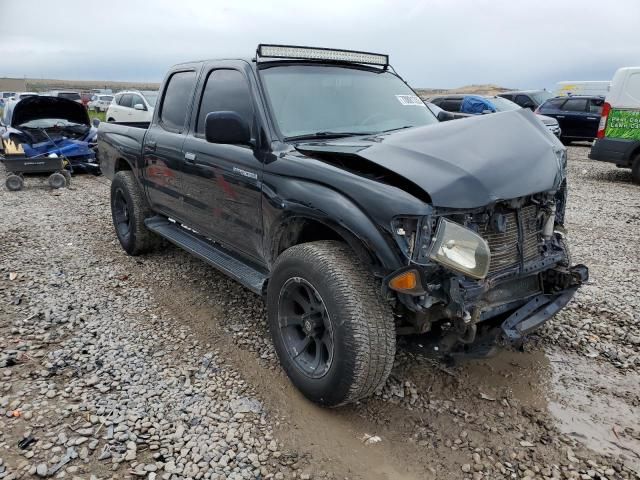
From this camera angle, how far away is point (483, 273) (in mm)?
2480

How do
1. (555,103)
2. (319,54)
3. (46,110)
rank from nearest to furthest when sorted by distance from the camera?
(319,54)
(46,110)
(555,103)

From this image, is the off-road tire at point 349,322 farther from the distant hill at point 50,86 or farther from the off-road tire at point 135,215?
the distant hill at point 50,86

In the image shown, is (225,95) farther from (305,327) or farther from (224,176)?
(305,327)

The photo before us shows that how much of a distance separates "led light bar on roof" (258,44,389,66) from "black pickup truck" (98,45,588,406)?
0.01 metres

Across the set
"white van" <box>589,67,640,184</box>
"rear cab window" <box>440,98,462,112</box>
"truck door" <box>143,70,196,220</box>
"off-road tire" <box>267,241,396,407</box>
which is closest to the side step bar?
"truck door" <box>143,70,196,220</box>

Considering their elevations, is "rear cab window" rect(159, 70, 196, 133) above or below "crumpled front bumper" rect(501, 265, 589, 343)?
above

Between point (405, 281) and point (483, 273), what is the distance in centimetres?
39

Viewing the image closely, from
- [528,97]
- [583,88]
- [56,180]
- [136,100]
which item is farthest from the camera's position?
[583,88]

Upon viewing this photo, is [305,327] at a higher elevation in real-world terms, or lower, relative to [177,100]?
lower

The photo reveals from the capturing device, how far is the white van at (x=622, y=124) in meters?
9.75

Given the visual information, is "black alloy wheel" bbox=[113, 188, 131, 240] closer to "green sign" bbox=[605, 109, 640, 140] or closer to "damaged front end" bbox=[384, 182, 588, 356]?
"damaged front end" bbox=[384, 182, 588, 356]

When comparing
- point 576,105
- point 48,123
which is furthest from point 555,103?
point 48,123

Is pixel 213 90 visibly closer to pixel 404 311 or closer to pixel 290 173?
pixel 290 173

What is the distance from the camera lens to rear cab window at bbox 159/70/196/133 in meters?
4.49
